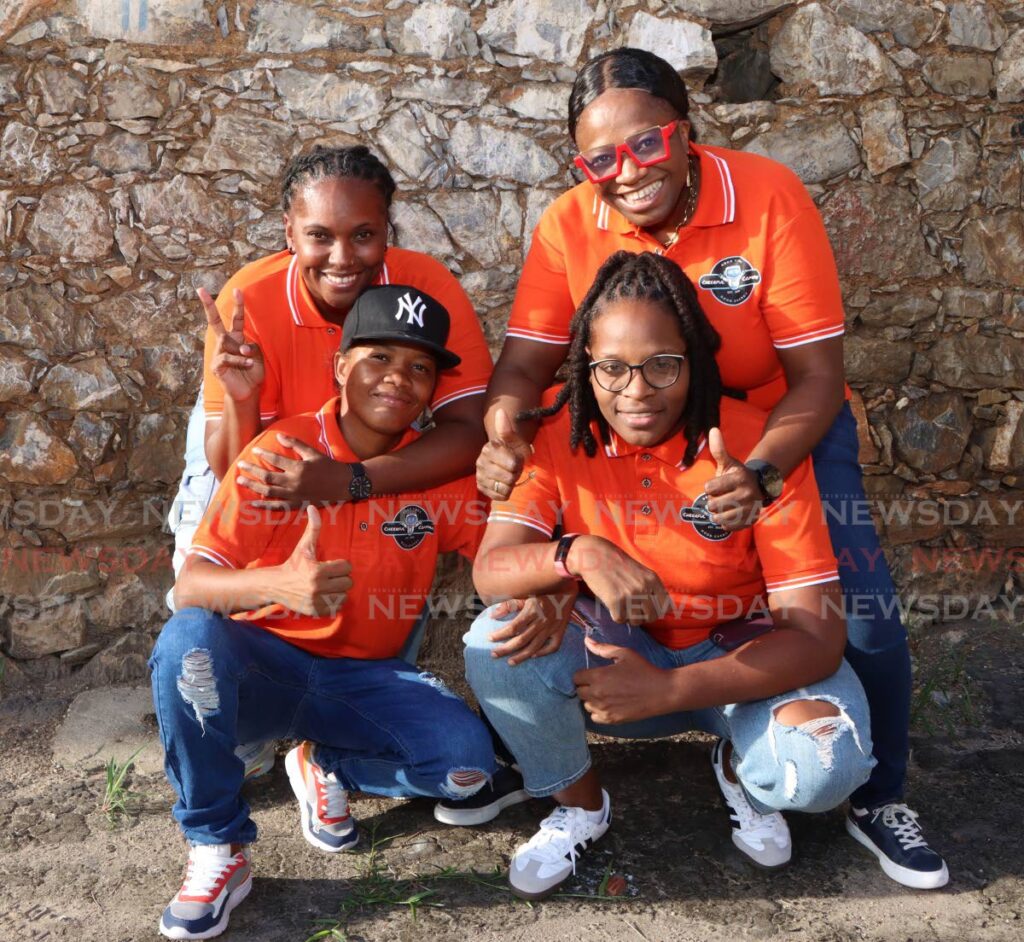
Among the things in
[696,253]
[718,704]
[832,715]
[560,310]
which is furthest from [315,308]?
[832,715]

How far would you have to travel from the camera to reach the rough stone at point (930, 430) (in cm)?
A: 368

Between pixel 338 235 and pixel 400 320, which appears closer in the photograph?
pixel 400 320

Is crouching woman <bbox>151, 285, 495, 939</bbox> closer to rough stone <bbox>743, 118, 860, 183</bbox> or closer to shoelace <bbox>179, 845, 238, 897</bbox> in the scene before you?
shoelace <bbox>179, 845, 238, 897</bbox>

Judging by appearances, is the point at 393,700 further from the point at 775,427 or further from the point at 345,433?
the point at 775,427

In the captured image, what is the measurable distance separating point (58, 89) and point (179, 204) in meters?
0.45

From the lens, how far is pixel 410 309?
2531mm

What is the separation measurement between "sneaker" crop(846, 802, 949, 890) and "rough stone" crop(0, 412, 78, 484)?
2.43 m

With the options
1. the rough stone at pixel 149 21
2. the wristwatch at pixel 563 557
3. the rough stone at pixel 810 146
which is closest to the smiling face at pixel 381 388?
the wristwatch at pixel 563 557

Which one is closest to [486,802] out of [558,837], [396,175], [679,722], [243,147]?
[558,837]

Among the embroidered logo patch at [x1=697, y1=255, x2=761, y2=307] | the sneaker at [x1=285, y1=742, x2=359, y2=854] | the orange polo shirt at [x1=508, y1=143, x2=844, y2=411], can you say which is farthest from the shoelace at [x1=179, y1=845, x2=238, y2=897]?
the embroidered logo patch at [x1=697, y1=255, x2=761, y2=307]

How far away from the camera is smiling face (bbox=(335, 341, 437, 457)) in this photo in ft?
8.38

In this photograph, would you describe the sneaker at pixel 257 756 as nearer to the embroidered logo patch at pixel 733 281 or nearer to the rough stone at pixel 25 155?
the embroidered logo patch at pixel 733 281

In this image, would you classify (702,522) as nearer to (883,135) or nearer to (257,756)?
(257,756)

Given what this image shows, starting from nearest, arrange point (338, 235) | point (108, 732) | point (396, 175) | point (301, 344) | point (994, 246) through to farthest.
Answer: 1. point (338, 235)
2. point (301, 344)
3. point (108, 732)
4. point (396, 175)
5. point (994, 246)
